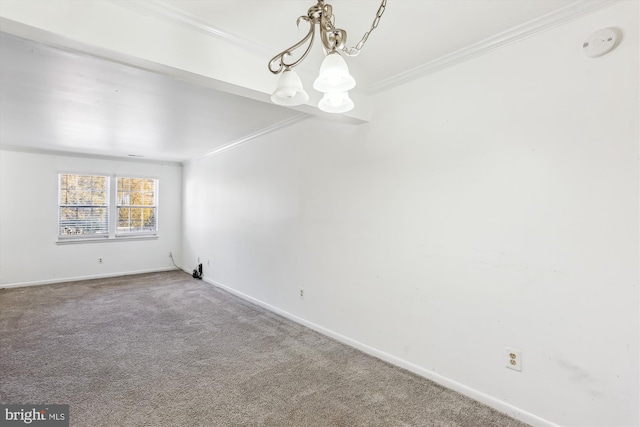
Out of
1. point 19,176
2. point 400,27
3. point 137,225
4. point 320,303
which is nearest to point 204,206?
point 137,225

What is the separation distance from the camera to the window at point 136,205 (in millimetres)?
6535

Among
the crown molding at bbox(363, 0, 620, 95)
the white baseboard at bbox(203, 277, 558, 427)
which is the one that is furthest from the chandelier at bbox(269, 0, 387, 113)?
the white baseboard at bbox(203, 277, 558, 427)

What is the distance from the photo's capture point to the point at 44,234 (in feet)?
18.6

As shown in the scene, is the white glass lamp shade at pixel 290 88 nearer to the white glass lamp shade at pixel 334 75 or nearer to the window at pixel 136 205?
the white glass lamp shade at pixel 334 75

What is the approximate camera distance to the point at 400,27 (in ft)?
6.48

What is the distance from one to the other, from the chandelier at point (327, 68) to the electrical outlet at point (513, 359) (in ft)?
6.03

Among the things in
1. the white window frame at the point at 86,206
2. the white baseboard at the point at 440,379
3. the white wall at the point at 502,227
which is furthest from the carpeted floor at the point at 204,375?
the white window frame at the point at 86,206

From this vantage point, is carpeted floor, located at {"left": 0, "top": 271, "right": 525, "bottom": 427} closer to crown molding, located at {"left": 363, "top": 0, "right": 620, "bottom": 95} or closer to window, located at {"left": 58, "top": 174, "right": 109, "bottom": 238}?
window, located at {"left": 58, "top": 174, "right": 109, "bottom": 238}

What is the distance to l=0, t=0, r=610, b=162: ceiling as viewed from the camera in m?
1.77

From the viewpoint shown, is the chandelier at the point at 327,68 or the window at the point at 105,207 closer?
the chandelier at the point at 327,68

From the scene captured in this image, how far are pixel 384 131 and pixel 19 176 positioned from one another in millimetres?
6188

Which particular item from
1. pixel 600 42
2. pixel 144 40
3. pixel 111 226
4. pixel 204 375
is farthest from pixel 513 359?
pixel 111 226

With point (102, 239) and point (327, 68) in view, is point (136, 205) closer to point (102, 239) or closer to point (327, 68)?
point (102, 239)

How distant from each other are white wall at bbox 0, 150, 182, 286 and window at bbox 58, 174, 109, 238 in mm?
138
